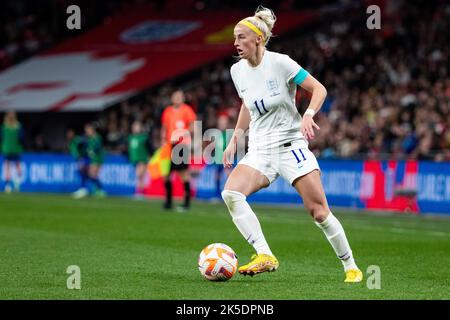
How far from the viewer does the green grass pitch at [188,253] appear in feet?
29.8

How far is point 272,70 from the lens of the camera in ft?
32.6

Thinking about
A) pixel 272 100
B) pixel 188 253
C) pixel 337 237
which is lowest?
pixel 188 253

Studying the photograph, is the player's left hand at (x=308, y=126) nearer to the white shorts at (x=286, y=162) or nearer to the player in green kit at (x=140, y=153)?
the white shorts at (x=286, y=162)

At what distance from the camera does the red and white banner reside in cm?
3525

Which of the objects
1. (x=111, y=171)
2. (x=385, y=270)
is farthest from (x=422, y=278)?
(x=111, y=171)

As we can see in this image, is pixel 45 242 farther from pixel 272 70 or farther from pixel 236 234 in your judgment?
pixel 272 70

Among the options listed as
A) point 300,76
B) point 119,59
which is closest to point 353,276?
point 300,76

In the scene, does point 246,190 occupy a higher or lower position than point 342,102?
lower

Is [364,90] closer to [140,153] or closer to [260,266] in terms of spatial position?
[140,153]

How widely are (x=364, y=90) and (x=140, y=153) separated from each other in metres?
6.19

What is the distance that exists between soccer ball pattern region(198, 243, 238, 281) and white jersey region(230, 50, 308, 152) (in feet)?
3.42

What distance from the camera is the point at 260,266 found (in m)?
9.89

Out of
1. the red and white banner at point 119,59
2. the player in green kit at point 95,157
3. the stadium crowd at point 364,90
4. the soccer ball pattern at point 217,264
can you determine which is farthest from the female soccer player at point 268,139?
the red and white banner at point 119,59

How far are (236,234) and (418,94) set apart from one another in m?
11.5
